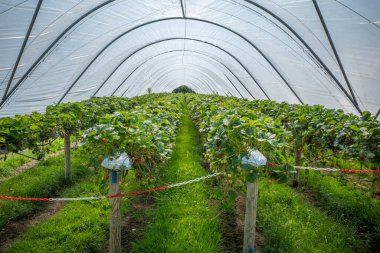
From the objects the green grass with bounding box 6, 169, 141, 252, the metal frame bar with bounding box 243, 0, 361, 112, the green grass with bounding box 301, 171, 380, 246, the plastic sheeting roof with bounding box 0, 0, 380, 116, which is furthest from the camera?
the metal frame bar with bounding box 243, 0, 361, 112

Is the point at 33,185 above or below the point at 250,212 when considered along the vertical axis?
below

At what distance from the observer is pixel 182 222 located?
379cm

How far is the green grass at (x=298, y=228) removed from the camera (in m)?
3.43

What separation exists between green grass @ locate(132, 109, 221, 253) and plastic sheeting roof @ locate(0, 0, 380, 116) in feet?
12.2

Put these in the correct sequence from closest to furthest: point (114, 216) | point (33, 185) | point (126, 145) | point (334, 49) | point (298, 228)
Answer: point (114, 216)
point (126, 145)
point (298, 228)
point (33, 185)
point (334, 49)

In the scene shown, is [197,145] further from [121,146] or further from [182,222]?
[121,146]

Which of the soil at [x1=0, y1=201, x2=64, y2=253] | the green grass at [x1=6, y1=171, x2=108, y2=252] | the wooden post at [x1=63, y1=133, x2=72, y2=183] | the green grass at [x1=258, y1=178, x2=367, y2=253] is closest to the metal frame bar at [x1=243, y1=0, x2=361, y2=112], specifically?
the green grass at [x1=258, y1=178, x2=367, y2=253]

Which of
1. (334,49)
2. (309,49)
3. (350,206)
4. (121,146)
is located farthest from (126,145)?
(309,49)

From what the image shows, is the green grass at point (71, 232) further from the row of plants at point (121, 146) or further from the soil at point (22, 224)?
the row of plants at point (121, 146)

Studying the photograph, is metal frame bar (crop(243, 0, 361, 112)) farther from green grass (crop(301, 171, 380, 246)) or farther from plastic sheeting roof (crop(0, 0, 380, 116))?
green grass (crop(301, 171, 380, 246))

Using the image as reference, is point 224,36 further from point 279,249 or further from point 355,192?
point 279,249

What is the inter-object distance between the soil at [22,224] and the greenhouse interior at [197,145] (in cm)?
3

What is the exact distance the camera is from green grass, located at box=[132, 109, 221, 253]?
3.28 metres

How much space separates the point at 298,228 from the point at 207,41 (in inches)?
419
